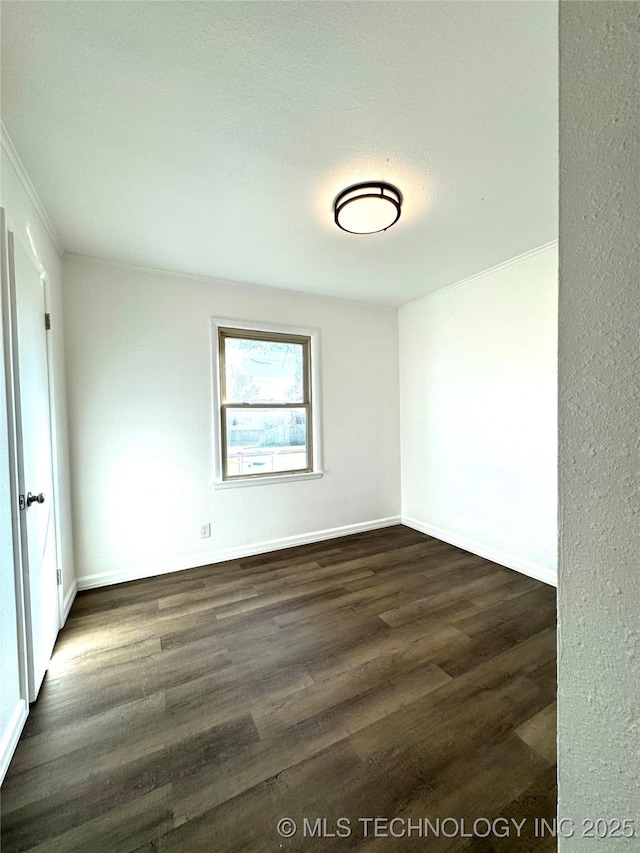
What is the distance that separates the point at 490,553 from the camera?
3.07 m

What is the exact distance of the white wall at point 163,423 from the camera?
2.66 meters

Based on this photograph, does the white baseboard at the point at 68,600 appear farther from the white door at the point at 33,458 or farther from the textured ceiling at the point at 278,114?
the textured ceiling at the point at 278,114

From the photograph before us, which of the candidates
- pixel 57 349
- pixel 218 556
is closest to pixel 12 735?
pixel 218 556

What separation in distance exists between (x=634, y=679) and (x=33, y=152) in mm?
2724

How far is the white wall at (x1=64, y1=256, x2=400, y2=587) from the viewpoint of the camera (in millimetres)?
2662

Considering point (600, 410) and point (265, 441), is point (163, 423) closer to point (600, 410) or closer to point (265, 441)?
point (265, 441)

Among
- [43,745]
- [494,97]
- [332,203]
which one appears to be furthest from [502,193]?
[43,745]

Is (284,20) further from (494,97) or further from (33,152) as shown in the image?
(33,152)

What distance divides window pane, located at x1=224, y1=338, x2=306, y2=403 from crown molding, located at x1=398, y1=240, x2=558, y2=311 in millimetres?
1429

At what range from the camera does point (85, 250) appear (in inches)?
99.6

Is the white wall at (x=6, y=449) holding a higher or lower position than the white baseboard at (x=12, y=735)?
higher

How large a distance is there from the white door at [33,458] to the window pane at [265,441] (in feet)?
4.74

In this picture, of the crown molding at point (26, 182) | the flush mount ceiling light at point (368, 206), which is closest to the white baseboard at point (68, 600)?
the crown molding at point (26, 182)

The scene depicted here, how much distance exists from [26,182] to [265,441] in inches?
94.5
